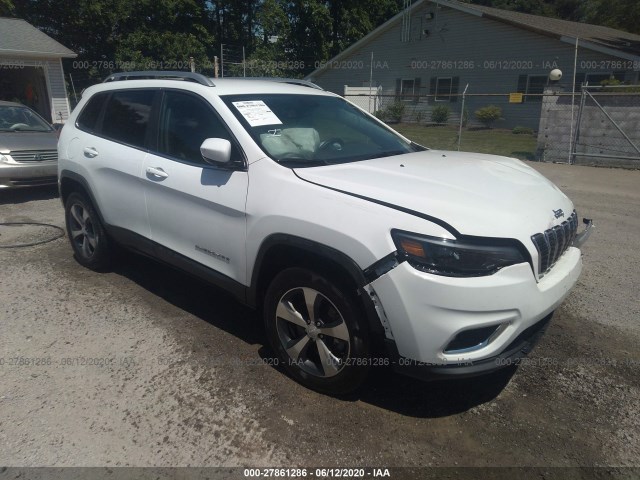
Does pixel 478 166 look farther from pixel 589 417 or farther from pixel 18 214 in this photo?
pixel 18 214

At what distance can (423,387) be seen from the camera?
3.08m

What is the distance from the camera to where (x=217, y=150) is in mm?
3000

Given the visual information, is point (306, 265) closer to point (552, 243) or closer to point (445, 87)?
point (552, 243)

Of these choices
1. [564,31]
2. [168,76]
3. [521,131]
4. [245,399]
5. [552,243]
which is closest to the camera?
[552,243]

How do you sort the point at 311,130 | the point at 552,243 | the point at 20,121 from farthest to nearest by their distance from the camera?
the point at 20,121, the point at 311,130, the point at 552,243

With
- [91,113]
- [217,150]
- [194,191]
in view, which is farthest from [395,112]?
[217,150]

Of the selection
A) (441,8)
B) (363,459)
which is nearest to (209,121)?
(363,459)

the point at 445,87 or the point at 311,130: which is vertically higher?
the point at 445,87

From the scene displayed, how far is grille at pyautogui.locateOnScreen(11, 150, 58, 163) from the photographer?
25.1 feet

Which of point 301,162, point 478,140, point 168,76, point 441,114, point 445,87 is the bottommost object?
point 478,140

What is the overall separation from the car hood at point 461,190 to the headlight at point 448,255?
86 mm

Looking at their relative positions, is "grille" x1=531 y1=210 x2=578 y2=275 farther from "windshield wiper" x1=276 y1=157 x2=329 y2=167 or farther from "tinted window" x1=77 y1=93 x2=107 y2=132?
"tinted window" x1=77 y1=93 x2=107 y2=132

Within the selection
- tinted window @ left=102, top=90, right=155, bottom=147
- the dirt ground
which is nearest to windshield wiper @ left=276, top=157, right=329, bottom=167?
the dirt ground

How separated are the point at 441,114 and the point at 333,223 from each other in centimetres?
2204
